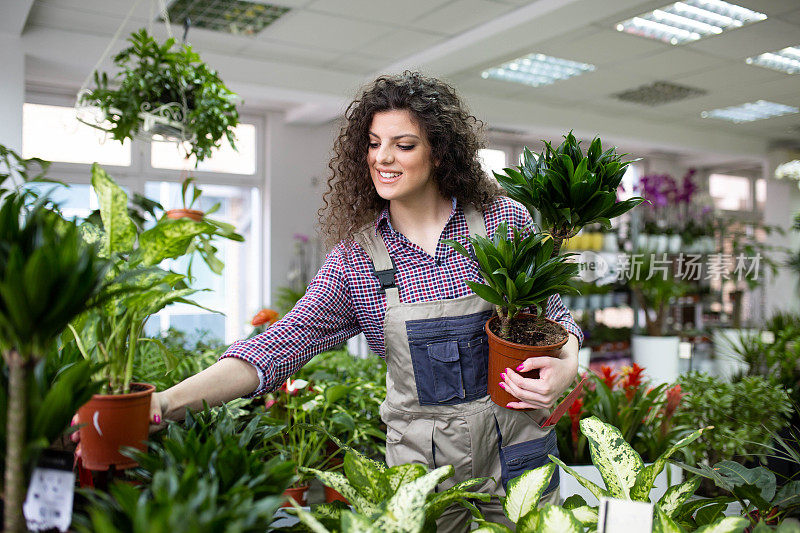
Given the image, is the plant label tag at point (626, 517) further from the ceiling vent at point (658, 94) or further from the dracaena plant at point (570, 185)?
the ceiling vent at point (658, 94)

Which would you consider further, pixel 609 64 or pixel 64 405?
pixel 609 64

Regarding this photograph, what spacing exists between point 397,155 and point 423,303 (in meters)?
0.38

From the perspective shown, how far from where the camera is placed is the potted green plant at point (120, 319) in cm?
93

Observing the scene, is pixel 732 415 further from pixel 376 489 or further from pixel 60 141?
pixel 60 141

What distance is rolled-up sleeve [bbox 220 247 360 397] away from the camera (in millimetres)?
1367

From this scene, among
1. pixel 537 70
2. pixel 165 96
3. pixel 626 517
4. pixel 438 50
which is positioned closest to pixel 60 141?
pixel 438 50

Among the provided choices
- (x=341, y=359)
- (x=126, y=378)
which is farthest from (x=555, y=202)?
(x=341, y=359)

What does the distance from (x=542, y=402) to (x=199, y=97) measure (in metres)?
2.21

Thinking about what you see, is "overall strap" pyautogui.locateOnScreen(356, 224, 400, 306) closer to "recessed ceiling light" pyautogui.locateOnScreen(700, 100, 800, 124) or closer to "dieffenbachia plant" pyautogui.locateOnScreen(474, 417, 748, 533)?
"dieffenbachia plant" pyautogui.locateOnScreen(474, 417, 748, 533)

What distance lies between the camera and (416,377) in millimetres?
1573

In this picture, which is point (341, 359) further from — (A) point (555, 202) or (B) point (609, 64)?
(B) point (609, 64)

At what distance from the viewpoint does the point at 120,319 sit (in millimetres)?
1018

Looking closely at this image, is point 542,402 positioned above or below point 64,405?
below

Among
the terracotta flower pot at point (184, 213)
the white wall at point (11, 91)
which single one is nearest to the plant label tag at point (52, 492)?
the terracotta flower pot at point (184, 213)
